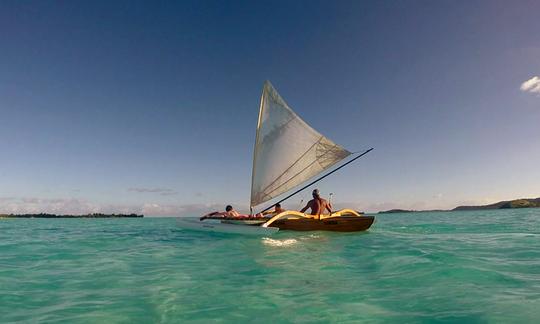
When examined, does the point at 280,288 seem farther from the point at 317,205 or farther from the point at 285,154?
the point at 285,154

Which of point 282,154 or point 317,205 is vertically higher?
point 282,154

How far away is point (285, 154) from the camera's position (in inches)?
987

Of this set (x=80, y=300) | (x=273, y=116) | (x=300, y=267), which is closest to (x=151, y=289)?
(x=80, y=300)

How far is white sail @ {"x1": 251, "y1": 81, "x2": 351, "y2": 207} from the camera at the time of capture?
2492 centimetres

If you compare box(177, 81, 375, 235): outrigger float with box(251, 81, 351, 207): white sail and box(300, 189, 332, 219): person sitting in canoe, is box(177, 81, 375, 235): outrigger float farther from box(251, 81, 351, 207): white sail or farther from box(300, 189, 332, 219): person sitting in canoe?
box(300, 189, 332, 219): person sitting in canoe

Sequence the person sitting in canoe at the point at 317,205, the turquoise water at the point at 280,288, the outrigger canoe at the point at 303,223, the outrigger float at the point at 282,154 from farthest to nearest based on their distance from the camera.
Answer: the outrigger float at the point at 282,154
the person sitting in canoe at the point at 317,205
the outrigger canoe at the point at 303,223
the turquoise water at the point at 280,288

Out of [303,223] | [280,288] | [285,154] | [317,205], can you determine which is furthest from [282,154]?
[280,288]

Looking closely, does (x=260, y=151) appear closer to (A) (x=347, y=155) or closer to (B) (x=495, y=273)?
(A) (x=347, y=155)

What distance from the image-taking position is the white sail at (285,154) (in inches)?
981

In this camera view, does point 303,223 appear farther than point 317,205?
No

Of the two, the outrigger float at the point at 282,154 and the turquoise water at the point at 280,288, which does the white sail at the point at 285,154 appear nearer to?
the outrigger float at the point at 282,154

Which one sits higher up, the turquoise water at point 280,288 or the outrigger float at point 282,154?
the outrigger float at point 282,154

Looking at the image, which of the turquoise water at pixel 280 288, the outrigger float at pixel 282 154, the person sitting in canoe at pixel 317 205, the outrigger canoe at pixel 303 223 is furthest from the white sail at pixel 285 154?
the turquoise water at pixel 280 288

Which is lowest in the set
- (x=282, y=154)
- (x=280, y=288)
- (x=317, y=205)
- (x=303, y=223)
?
(x=280, y=288)
